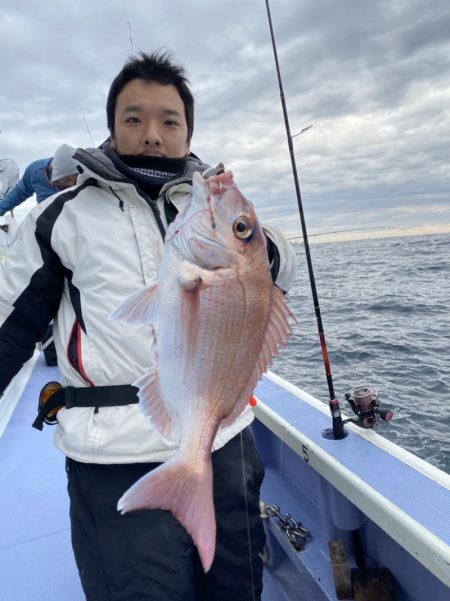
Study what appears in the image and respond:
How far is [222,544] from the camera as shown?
1.86 meters

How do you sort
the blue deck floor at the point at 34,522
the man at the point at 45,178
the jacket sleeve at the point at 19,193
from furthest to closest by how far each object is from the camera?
the jacket sleeve at the point at 19,193, the man at the point at 45,178, the blue deck floor at the point at 34,522

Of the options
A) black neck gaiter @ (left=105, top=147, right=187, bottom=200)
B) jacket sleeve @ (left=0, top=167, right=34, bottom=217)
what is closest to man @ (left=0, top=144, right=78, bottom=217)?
jacket sleeve @ (left=0, top=167, right=34, bottom=217)

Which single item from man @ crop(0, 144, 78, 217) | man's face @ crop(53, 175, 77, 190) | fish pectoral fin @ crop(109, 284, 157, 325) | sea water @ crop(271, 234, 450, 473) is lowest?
sea water @ crop(271, 234, 450, 473)

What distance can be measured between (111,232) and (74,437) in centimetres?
76

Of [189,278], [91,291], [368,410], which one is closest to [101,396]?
[91,291]

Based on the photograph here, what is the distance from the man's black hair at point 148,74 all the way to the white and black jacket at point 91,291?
0.33m

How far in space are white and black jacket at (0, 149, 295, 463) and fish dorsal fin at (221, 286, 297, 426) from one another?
1.31ft

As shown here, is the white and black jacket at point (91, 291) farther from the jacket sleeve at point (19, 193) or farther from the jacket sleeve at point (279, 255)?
the jacket sleeve at point (19, 193)

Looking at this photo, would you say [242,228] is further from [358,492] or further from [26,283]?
[358,492]

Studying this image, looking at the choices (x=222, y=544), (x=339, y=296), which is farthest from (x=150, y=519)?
(x=339, y=296)

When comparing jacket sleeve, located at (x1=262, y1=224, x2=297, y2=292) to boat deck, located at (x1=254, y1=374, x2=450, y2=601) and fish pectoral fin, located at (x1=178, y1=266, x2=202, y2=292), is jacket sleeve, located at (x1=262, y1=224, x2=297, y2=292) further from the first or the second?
A: boat deck, located at (x1=254, y1=374, x2=450, y2=601)

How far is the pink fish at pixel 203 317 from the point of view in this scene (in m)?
1.26

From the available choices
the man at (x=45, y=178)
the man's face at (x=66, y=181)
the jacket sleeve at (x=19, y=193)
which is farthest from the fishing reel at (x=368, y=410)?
the jacket sleeve at (x=19, y=193)

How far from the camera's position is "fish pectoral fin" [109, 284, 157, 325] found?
1.25m
